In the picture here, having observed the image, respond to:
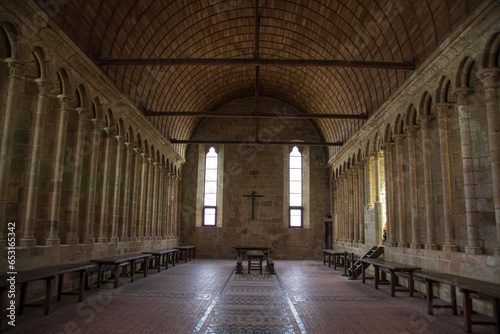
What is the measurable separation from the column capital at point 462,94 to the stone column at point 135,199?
12.7 metres

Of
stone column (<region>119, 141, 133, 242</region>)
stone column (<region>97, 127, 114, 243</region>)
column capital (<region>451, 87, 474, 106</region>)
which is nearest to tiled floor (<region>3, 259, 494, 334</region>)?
stone column (<region>97, 127, 114, 243</region>)

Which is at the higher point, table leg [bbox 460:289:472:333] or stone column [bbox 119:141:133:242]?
stone column [bbox 119:141:133:242]

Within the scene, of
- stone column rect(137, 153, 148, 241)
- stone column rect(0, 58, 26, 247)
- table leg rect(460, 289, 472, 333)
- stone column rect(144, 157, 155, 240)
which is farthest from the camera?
stone column rect(144, 157, 155, 240)

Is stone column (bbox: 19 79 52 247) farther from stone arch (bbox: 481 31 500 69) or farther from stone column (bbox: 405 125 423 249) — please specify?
stone column (bbox: 405 125 423 249)

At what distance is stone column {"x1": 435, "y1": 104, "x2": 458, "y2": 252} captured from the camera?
34.4ft

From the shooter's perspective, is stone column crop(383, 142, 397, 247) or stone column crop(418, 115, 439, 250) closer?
stone column crop(418, 115, 439, 250)

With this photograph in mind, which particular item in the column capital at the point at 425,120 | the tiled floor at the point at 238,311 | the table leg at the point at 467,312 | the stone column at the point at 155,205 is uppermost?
the column capital at the point at 425,120

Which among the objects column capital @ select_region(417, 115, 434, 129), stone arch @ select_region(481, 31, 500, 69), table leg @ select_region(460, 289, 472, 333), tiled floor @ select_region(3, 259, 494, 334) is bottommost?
tiled floor @ select_region(3, 259, 494, 334)

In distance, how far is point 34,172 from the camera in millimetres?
9297

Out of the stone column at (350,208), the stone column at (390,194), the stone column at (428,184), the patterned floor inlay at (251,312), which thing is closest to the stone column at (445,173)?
the stone column at (428,184)

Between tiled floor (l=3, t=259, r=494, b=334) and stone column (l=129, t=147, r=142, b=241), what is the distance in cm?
464

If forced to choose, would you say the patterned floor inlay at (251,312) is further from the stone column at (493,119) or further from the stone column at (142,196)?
the stone column at (142,196)

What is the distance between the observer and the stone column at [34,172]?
8.98m

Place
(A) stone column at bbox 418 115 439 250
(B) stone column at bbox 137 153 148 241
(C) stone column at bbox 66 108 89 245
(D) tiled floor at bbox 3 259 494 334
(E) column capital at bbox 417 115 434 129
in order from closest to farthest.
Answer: (D) tiled floor at bbox 3 259 494 334
(C) stone column at bbox 66 108 89 245
(A) stone column at bbox 418 115 439 250
(E) column capital at bbox 417 115 434 129
(B) stone column at bbox 137 153 148 241
